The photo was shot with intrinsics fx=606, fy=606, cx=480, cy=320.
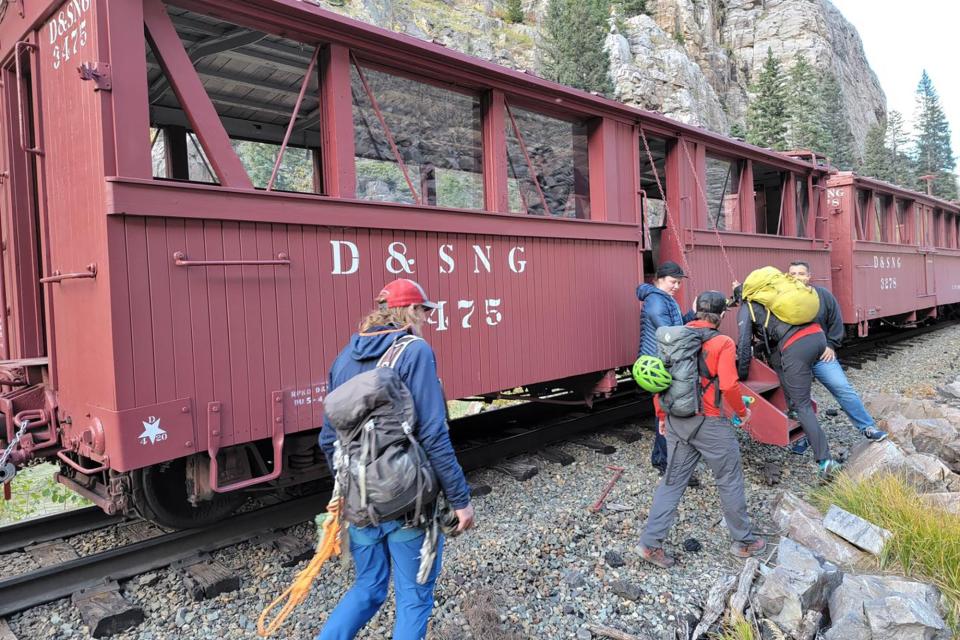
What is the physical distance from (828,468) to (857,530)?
1500 millimetres

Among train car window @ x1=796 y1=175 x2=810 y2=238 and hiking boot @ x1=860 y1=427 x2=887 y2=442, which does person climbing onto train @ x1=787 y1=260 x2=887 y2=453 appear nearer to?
hiking boot @ x1=860 y1=427 x2=887 y2=442

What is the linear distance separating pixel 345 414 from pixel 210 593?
6.63 ft

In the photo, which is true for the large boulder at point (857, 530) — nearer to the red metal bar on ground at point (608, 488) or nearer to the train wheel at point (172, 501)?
the red metal bar on ground at point (608, 488)

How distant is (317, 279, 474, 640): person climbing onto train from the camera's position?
227cm

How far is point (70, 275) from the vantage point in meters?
3.28

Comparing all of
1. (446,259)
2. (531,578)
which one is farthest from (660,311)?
(531,578)

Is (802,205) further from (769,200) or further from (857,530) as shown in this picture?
(857,530)

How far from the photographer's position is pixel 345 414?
2.12 metres

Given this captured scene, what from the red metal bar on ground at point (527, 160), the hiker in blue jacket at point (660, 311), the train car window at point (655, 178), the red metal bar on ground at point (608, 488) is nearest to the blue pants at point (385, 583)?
the red metal bar on ground at point (608, 488)

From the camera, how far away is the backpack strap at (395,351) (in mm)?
2273

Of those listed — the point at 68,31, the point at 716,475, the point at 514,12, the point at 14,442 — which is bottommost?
the point at 716,475

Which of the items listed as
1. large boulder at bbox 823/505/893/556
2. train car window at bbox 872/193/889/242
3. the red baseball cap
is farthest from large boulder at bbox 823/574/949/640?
train car window at bbox 872/193/889/242

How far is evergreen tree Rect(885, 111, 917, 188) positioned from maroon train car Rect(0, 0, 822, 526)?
59.2 meters

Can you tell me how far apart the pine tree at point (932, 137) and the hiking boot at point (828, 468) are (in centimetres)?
6635
